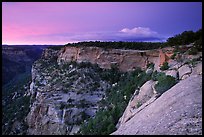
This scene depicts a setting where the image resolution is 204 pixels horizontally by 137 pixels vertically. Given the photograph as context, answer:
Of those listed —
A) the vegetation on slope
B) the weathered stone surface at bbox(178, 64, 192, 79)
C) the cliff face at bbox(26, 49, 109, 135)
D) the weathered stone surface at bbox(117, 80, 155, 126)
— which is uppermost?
the weathered stone surface at bbox(178, 64, 192, 79)

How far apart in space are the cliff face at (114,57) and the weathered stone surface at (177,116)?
13661 millimetres

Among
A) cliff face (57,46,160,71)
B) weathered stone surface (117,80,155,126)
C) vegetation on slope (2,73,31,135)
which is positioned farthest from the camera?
vegetation on slope (2,73,31,135)

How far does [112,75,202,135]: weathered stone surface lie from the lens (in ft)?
20.7

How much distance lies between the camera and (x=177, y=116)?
23.4 ft

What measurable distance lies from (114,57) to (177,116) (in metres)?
21.6

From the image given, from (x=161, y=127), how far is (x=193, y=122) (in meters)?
0.72

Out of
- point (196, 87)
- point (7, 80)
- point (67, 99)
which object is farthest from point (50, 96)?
point (7, 80)

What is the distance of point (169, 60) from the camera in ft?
55.8

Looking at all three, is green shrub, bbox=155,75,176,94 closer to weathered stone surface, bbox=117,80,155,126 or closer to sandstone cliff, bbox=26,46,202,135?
sandstone cliff, bbox=26,46,202,135

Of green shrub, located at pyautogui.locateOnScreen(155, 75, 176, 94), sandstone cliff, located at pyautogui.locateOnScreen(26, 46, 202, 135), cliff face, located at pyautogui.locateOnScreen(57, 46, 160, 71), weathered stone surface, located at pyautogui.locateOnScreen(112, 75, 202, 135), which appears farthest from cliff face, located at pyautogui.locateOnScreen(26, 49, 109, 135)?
weathered stone surface, located at pyautogui.locateOnScreen(112, 75, 202, 135)

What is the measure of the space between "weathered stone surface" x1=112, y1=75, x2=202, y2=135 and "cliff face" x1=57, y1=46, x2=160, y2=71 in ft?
44.8

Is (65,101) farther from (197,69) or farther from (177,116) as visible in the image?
(177,116)

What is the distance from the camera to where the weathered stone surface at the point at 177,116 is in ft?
20.7

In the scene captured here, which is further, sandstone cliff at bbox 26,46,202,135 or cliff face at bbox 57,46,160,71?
cliff face at bbox 57,46,160,71
